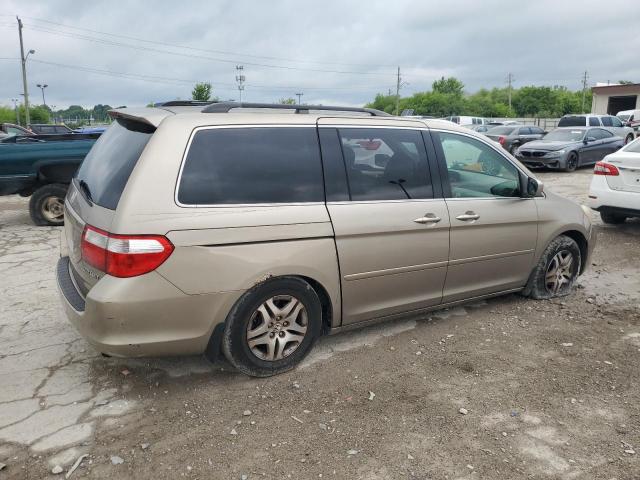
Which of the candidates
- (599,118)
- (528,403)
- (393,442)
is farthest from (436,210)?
(599,118)

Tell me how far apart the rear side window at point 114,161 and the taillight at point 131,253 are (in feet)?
0.79

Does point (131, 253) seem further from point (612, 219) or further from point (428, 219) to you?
point (612, 219)

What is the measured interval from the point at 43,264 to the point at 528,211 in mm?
5325

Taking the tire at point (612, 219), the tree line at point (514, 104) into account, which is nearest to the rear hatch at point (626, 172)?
the tire at point (612, 219)

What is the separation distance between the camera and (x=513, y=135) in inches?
834

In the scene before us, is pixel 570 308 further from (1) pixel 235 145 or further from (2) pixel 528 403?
(1) pixel 235 145

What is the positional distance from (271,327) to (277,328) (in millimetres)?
46

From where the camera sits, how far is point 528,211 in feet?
15.1

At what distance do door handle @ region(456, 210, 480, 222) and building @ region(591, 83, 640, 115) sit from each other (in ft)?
167

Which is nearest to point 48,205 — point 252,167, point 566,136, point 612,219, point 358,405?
point 252,167

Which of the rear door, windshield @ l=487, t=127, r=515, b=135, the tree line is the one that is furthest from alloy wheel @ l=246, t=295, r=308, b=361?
the tree line

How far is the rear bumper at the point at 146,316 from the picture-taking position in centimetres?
298

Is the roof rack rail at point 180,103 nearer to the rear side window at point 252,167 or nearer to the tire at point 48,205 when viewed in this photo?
the rear side window at point 252,167

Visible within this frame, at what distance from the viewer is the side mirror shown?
15.0ft
